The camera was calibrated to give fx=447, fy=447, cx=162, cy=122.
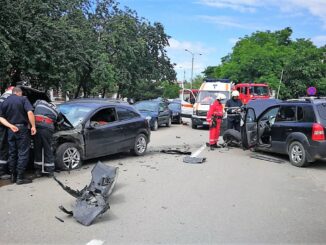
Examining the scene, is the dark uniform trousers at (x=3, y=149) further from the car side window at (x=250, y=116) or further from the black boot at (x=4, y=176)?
the car side window at (x=250, y=116)

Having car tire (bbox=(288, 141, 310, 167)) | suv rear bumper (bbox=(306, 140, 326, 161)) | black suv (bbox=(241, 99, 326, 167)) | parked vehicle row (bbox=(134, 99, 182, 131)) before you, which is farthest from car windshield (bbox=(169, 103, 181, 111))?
suv rear bumper (bbox=(306, 140, 326, 161))

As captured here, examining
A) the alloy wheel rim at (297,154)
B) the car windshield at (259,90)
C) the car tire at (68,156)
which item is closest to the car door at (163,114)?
the car windshield at (259,90)

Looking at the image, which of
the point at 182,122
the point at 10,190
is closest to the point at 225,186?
the point at 10,190

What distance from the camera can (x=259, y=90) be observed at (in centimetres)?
3209

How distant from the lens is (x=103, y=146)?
10.5 metres

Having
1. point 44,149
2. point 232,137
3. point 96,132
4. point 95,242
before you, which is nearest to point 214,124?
point 232,137

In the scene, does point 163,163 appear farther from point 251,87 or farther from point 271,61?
point 271,61

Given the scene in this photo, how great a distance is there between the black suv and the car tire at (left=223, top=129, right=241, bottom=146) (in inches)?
49.3

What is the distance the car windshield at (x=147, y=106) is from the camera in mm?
22516

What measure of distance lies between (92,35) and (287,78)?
84.5 ft

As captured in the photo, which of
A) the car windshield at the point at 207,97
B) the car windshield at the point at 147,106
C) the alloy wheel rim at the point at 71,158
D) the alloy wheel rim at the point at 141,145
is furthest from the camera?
the car windshield at the point at 207,97

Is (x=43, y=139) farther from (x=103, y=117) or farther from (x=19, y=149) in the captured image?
(x=103, y=117)

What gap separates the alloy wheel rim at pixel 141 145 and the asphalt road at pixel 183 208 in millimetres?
1505

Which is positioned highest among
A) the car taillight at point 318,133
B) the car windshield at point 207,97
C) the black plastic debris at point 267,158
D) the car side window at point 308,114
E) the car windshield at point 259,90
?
the car windshield at point 259,90
